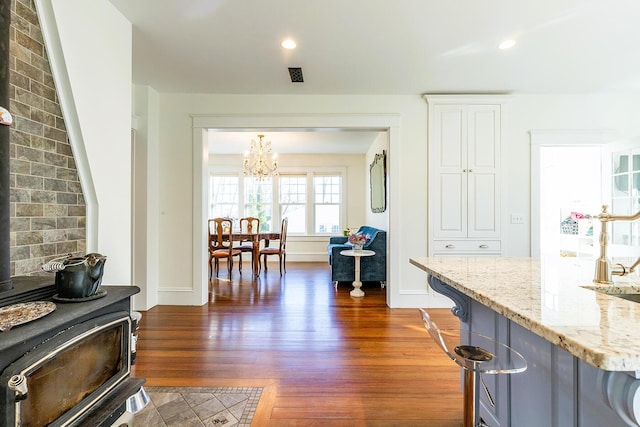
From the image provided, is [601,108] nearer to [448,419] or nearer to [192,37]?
[448,419]

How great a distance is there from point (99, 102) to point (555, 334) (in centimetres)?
249

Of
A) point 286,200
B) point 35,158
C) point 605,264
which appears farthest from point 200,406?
point 286,200

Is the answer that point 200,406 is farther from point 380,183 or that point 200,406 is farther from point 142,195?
point 380,183

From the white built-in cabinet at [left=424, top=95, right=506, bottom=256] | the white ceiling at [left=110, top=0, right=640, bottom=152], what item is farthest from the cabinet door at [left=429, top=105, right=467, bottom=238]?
the white ceiling at [left=110, top=0, right=640, bottom=152]

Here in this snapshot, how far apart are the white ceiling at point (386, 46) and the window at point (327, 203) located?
12.1ft

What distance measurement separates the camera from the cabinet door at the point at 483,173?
3.59 metres

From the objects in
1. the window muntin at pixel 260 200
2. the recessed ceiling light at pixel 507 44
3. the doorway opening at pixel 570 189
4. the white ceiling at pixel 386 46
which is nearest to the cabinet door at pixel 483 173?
the white ceiling at pixel 386 46

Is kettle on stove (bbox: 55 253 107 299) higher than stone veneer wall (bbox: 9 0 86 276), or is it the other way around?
stone veneer wall (bbox: 9 0 86 276)

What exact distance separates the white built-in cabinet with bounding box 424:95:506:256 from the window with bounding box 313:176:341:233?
3689 millimetres

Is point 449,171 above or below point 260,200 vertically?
above

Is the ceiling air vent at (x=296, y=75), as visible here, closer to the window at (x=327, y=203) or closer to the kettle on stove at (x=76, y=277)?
the kettle on stove at (x=76, y=277)

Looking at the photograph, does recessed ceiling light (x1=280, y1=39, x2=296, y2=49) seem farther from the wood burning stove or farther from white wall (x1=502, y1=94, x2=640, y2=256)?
white wall (x1=502, y1=94, x2=640, y2=256)

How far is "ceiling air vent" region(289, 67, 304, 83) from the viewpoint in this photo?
3.00 meters

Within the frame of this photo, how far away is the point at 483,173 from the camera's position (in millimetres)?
3588
